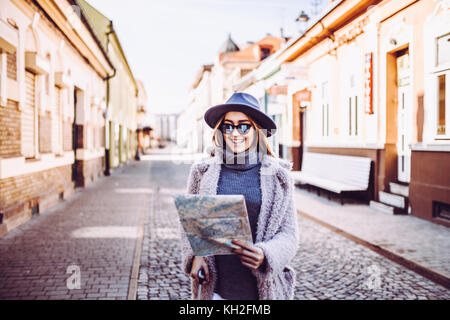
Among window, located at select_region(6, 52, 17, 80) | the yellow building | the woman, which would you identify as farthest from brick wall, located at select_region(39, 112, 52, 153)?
the woman

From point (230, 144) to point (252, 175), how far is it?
21cm

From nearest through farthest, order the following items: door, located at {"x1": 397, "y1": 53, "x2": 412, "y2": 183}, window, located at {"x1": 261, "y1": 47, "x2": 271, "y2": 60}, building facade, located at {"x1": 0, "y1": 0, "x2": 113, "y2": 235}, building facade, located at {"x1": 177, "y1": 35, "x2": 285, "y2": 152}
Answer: building facade, located at {"x1": 0, "y1": 0, "x2": 113, "y2": 235} → door, located at {"x1": 397, "y1": 53, "x2": 412, "y2": 183} → building facade, located at {"x1": 177, "y1": 35, "x2": 285, "y2": 152} → window, located at {"x1": 261, "y1": 47, "x2": 271, "y2": 60}

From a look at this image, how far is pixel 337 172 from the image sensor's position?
37.0 ft

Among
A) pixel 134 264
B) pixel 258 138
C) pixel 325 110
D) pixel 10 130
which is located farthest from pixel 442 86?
pixel 10 130

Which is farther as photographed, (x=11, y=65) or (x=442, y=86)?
(x=442, y=86)

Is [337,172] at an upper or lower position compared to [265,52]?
lower

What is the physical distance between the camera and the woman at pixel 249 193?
2020 mm

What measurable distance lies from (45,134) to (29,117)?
4.83ft

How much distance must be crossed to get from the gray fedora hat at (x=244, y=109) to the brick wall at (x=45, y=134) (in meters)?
8.18

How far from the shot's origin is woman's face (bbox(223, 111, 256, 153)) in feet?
6.95

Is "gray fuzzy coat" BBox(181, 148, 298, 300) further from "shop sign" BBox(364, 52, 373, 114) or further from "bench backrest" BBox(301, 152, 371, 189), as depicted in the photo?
"shop sign" BBox(364, 52, 373, 114)

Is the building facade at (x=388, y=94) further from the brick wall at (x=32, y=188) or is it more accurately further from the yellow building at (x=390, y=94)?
the brick wall at (x=32, y=188)

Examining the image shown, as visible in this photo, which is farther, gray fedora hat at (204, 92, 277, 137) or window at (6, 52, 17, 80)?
window at (6, 52, 17, 80)

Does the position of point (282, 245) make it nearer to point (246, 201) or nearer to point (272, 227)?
point (272, 227)
